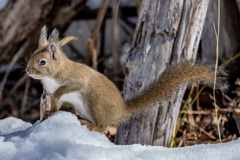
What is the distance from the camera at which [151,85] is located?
1.88 m

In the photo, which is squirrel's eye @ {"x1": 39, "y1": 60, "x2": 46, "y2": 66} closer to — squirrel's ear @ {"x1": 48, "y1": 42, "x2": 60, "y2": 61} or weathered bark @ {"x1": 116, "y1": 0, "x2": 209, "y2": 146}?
squirrel's ear @ {"x1": 48, "y1": 42, "x2": 60, "y2": 61}

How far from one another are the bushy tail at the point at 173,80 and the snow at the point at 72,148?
444 mm

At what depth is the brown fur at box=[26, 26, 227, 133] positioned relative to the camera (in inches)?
70.4

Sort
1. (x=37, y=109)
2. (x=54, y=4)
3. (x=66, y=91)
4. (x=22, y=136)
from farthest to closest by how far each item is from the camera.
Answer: (x=37, y=109) → (x=54, y=4) → (x=66, y=91) → (x=22, y=136)

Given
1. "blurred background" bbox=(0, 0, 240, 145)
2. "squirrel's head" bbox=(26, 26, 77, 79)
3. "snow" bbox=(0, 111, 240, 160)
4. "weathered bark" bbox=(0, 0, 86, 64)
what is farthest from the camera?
"weathered bark" bbox=(0, 0, 86, 64)

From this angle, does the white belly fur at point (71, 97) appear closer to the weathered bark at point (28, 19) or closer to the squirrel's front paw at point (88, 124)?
the squirrel's front paw at point (88, 124)

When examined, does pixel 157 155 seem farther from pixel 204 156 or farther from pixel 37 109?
pixel 37 109

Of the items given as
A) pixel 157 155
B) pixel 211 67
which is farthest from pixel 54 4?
pixel 157 155

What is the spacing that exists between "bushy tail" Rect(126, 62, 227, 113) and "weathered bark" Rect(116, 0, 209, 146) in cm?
9

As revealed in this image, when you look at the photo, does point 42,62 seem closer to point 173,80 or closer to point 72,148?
point 72,148

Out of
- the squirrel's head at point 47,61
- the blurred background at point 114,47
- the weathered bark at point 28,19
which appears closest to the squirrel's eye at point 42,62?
the squirrel's head at point 47,61

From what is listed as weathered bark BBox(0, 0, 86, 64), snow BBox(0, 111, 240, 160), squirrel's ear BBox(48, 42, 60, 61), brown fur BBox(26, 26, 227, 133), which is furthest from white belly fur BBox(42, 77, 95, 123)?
weathered bark BBox(0, 0, 86, 64)

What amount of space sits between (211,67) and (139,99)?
0.53m

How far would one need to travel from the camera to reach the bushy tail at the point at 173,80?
6.00 feet
